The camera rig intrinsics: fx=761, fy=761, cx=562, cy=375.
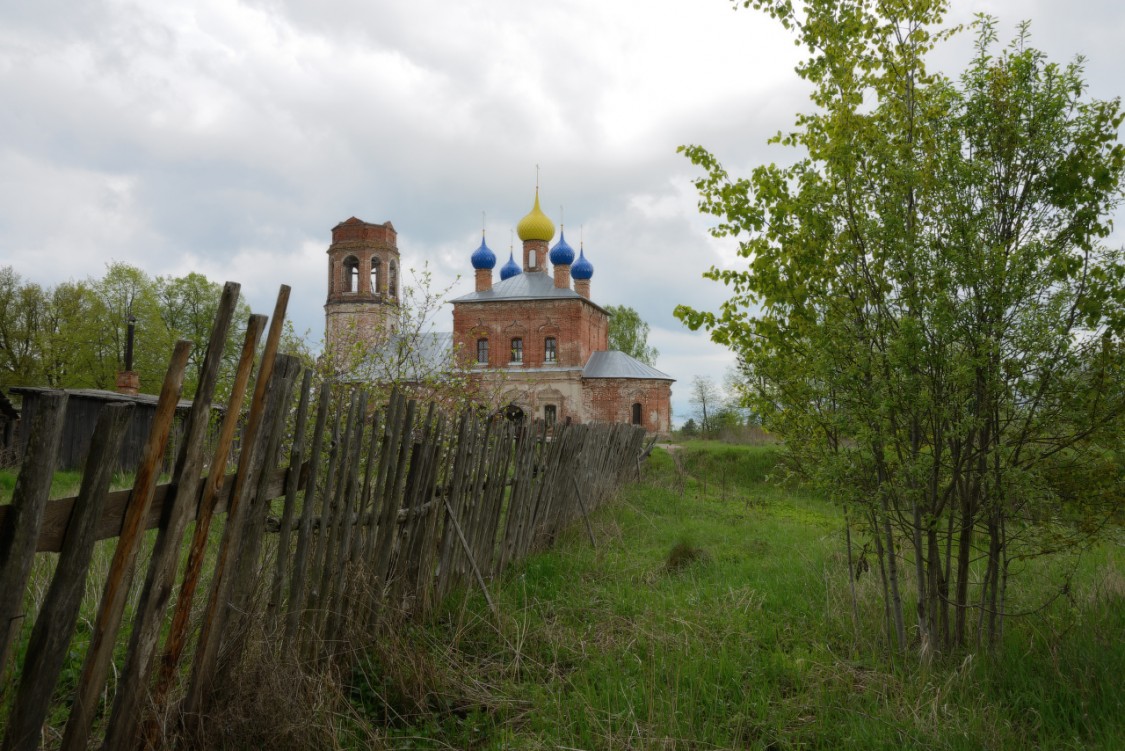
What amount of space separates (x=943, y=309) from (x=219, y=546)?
3742mm

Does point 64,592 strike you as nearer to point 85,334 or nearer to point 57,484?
point 57,484

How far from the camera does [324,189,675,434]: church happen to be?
33.2 meters

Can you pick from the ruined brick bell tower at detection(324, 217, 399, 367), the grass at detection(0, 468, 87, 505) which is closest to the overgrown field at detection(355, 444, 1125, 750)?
the grass at detection(0, 468, 87, 505)

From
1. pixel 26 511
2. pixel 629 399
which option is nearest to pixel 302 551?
pixel 26 511

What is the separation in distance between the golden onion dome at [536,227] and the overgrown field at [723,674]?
3266cm

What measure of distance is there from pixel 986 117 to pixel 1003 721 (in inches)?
126

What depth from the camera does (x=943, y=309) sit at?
4004 mm

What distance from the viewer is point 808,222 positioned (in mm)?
4582

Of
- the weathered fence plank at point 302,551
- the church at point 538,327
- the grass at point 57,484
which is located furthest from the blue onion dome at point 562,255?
the weathered fence plank at point 302,551

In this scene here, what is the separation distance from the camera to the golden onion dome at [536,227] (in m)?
37.8

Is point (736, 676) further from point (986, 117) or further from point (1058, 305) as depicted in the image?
point (986, 117)

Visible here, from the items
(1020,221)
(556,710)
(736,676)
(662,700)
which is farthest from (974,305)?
(556,710)

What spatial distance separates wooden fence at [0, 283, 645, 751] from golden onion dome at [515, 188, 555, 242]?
33.0 meters

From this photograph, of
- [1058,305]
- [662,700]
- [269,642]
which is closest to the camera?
[269,642]
